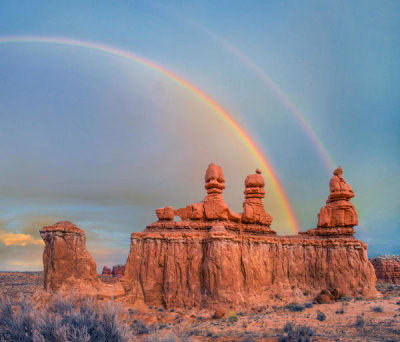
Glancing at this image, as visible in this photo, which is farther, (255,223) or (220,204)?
(255,223)

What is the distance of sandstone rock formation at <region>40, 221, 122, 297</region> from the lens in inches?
1086

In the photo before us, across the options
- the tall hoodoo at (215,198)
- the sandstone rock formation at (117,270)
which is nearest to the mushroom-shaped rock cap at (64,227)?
the tall hoodoo at (215,198)

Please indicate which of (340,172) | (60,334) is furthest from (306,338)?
(340,172)

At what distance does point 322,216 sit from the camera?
3666cm

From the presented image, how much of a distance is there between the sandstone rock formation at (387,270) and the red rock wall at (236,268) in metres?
35.7

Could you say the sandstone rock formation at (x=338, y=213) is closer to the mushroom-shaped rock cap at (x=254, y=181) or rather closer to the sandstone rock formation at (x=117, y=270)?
the mushroom-shaped rock cap at (x=254, y=181)

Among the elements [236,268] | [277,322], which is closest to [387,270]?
[236,268]

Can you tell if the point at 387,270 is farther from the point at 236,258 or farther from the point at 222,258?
the point at 222,258

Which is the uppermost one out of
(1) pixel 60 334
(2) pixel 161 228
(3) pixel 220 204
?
(3) pixel 220 204

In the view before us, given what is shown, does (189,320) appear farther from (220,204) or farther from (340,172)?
(340,172)

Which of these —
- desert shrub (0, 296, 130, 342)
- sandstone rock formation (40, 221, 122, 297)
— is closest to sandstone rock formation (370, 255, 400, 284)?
sandstone rock formation (40, 221, 122, 297)

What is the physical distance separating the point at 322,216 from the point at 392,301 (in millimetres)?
10171

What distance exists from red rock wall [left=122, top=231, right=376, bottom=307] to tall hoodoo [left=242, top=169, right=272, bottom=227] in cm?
188

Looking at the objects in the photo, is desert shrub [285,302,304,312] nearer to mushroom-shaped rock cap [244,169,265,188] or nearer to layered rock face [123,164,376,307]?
layered rock face [123,164,376,307]
